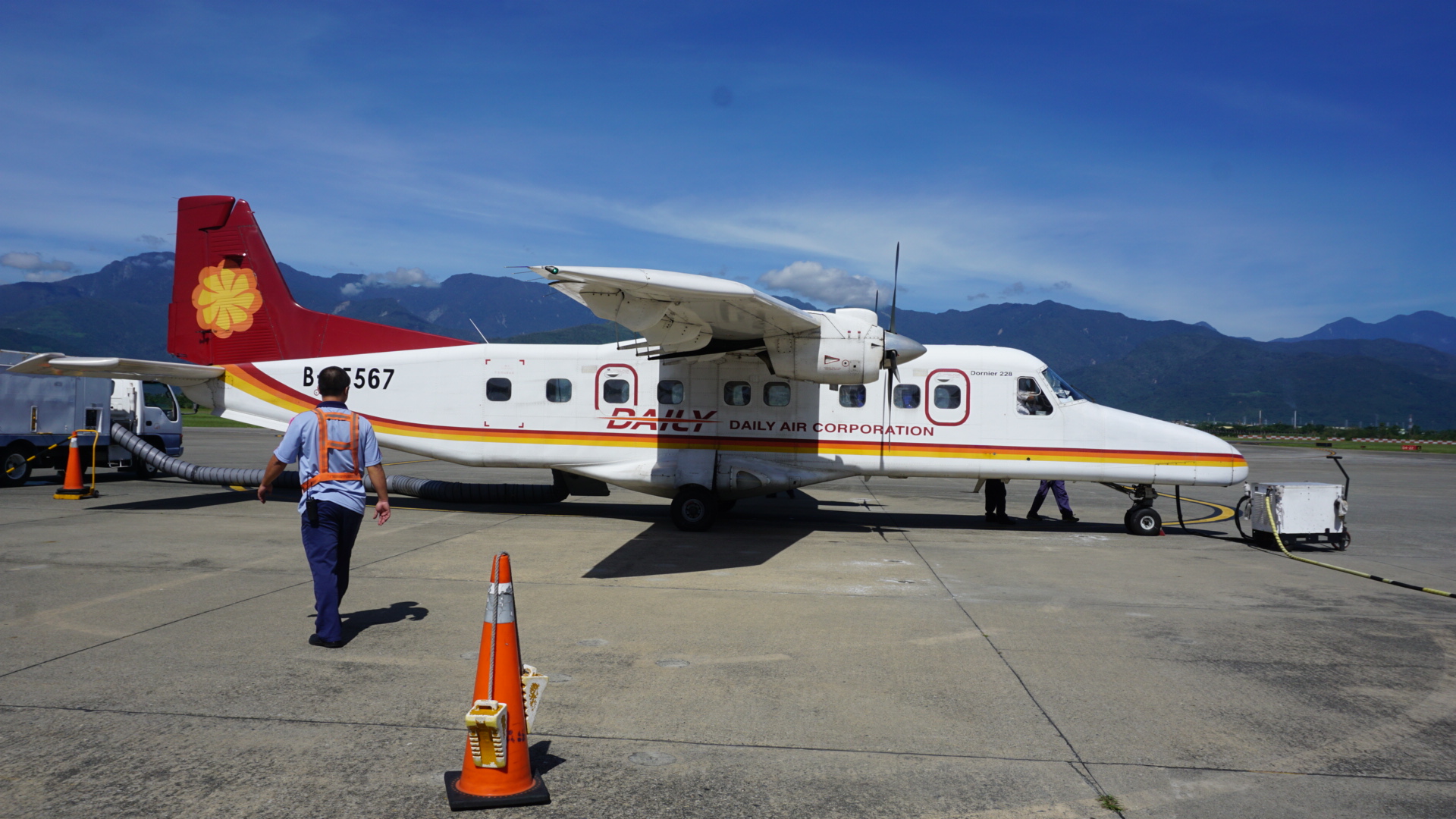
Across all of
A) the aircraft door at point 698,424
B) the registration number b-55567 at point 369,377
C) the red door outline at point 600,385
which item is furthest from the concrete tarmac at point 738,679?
the registration number b-55567 at point 369,377

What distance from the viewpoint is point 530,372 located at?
12594 mm

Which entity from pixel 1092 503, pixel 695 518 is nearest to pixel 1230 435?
pixel 1092 503

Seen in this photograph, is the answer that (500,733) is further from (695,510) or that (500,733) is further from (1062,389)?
(1062,389)

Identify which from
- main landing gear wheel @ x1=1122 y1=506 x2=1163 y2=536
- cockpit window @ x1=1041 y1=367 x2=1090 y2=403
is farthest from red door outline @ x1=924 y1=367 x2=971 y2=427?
main landing gear wheel @ x1=1122 y1=506 x2=1163 y2=536

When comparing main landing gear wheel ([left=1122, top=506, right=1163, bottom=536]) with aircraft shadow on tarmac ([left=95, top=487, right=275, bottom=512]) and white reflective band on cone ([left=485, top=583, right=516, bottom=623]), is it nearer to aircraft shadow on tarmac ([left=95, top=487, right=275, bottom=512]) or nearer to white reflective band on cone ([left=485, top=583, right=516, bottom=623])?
white reflective band on cone ([left=485, top=583, right=516, bottom=623])

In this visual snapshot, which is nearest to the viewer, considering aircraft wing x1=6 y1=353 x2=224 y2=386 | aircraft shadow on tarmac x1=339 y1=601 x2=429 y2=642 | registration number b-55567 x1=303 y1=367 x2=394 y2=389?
aircraft shadow on tarmac x1=339 y1=601 x2=429 y2=642

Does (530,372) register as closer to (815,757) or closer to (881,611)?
(881,611)

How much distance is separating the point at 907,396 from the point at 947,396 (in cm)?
64

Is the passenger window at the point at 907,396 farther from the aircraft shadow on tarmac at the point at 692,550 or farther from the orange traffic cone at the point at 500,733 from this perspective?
the orange traffic cone at the point at 500,733

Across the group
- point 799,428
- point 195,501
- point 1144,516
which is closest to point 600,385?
point 799,428

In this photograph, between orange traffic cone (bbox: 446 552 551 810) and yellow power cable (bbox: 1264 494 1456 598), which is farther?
yellow power cable (bbox: 1264 494 1456 598)

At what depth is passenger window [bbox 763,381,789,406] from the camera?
12.0 meters

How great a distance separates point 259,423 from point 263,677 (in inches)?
390

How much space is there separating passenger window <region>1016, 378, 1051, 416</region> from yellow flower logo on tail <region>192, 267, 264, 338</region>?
1279 cm
